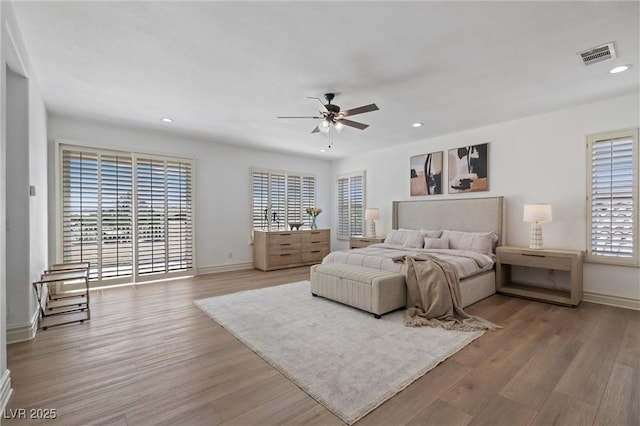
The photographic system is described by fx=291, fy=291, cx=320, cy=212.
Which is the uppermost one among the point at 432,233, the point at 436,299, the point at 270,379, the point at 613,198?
the point at 613,198

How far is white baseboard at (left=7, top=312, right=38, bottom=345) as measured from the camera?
2712mm

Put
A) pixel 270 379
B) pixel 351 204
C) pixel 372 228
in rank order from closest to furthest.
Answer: pixel 270 379, pixel 372 228, pixel 351 204

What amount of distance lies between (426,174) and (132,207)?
18.1ft

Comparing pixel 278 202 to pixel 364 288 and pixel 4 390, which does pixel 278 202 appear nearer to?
pixel 364 288

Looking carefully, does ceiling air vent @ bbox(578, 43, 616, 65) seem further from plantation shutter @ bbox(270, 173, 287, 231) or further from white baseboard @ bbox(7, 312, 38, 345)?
white baseboard @ bbox(7, 312, 38, 345)

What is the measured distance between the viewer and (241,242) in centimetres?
Answer: 643

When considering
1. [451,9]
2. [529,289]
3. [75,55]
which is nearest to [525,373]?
[529,289]

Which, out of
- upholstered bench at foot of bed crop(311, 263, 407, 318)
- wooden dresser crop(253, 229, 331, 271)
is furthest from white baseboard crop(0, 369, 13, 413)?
wooden dresser crop(253, 229, 331, 271)

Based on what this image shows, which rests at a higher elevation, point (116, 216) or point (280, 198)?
point (280, 198)

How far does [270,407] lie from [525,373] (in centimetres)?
190

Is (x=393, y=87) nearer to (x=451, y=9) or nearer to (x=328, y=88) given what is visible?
(x=328, y=88)

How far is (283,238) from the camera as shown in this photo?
6.46 m

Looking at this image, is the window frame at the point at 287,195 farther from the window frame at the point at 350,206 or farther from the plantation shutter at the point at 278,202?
the window frame at the point at 350,206

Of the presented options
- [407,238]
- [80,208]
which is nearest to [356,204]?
[407,238]
